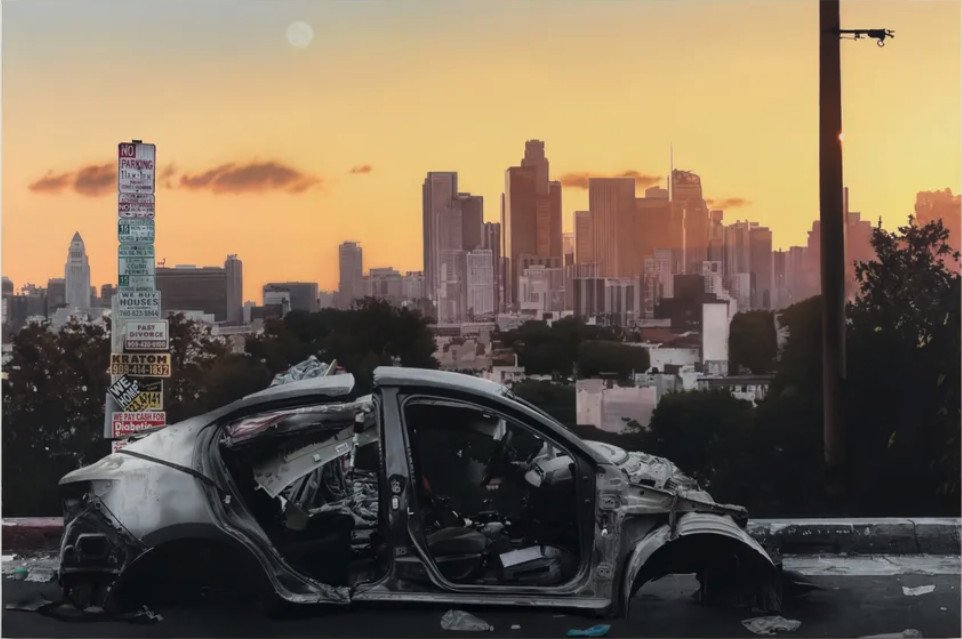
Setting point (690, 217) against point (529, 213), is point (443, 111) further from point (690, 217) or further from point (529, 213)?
point (690, 217)

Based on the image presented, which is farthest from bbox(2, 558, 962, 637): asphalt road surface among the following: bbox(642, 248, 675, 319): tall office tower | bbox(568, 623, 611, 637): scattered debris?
bbox(642, 248, 675, 319): tall office tower

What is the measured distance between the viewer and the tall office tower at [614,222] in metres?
5.54

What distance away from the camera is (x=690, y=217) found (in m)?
5.53

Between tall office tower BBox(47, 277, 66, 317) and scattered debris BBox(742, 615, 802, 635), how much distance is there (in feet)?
13.2

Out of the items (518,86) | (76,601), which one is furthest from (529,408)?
(76,601)

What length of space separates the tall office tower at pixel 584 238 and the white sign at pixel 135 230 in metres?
2.47

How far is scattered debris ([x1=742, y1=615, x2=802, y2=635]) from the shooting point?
506 centimetres

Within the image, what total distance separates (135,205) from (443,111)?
1849mm

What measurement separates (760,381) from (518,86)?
2227 mm

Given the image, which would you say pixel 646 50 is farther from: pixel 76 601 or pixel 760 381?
pixel 76 601

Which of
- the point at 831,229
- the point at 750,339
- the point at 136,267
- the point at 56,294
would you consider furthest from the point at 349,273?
the point at 831,229

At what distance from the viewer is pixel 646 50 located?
18.1 feet

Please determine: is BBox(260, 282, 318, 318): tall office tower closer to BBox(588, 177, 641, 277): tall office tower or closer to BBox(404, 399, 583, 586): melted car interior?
BBox(404, 399, 583, 586): melted car interior

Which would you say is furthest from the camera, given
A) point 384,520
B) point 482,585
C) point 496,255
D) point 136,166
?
point 496,255
